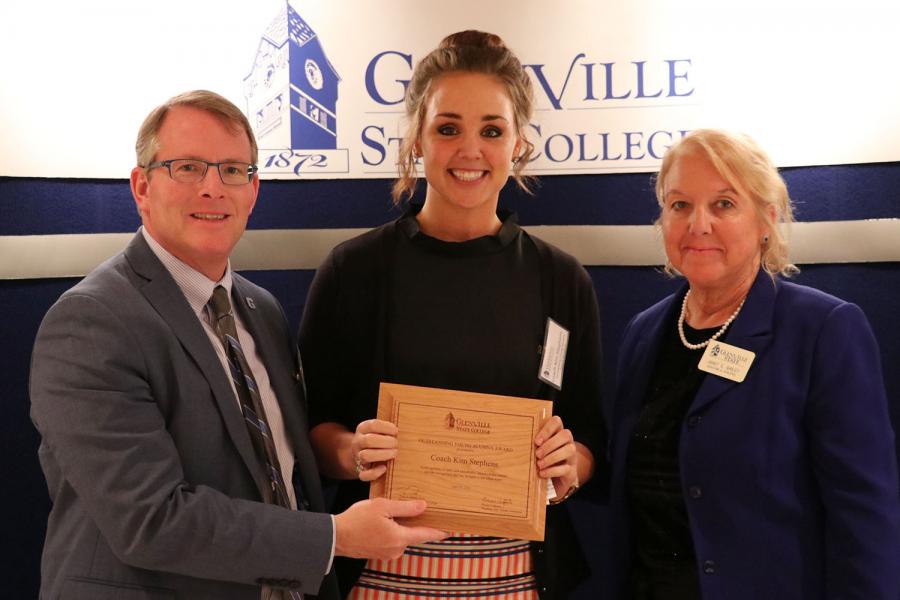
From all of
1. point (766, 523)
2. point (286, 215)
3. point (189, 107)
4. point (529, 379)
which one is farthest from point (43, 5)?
point (766, 523)

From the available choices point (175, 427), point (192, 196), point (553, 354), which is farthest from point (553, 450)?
point (192, 196)

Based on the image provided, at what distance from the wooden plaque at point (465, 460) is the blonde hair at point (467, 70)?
0.81 m

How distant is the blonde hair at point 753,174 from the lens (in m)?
2.20

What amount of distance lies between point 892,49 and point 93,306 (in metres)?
3.03

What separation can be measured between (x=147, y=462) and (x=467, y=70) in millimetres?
1354

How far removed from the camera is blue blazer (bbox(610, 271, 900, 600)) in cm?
198

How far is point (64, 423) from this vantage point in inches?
67.7

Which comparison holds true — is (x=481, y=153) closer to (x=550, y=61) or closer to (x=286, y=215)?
(x=550, y=61)

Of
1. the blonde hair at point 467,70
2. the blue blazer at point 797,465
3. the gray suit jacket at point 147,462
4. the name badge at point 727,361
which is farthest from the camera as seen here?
the blonde hair at point 467,70

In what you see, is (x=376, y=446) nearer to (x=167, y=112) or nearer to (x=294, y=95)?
(x=167, y=112)

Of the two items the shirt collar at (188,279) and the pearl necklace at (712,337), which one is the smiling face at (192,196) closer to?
the shirt collar at (188,279)

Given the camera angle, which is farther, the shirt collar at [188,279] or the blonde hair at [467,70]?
the blonde hair at [467,70]

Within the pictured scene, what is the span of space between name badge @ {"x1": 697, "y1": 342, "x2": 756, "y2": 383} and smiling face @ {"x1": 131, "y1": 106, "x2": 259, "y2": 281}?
1.27 metres

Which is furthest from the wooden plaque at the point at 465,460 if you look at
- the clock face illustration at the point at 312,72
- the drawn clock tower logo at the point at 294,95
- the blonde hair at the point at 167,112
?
the clock face illustration at the point at 312,72
